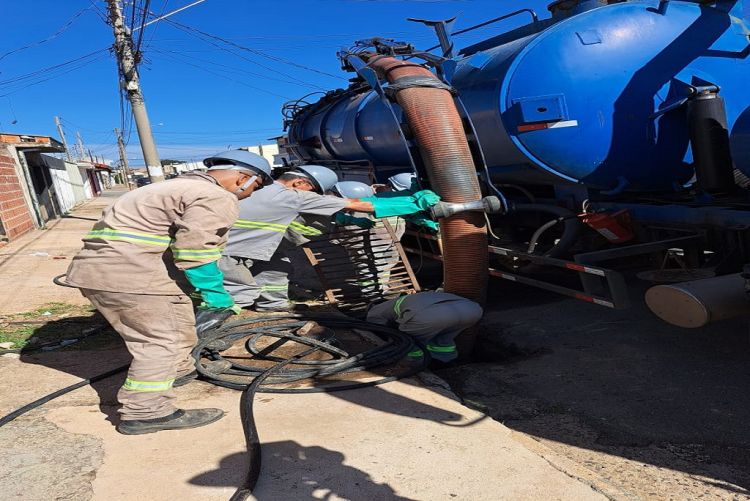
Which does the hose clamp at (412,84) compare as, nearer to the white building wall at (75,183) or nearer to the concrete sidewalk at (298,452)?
the concrete sidewalk at (298,452)

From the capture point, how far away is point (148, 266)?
304 centimetres

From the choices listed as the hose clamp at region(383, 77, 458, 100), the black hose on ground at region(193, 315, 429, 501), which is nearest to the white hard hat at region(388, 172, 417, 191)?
the hose clamp at region(383, 77, 458, 100)

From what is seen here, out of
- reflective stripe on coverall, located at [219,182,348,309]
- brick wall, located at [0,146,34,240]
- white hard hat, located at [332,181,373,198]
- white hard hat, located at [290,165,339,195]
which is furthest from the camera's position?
brick wall, located at [0,146,34,240]

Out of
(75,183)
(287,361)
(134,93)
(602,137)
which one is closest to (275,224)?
(287,361)

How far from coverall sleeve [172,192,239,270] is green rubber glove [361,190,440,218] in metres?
1.53

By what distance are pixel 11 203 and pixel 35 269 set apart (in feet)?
19.3

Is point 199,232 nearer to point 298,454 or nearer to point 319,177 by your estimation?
point 298,454

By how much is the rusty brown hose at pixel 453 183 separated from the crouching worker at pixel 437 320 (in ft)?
0.70

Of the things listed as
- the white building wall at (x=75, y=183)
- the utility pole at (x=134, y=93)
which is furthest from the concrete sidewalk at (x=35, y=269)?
the white building wall at (x=75, y=183)

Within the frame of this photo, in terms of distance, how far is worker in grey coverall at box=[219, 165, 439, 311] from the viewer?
4.39 m

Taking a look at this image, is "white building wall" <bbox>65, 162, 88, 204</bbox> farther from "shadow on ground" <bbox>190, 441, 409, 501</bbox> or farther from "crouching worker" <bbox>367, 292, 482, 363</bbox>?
"shadow on ground" <bbox>190, 441, 409, 501</bbox>

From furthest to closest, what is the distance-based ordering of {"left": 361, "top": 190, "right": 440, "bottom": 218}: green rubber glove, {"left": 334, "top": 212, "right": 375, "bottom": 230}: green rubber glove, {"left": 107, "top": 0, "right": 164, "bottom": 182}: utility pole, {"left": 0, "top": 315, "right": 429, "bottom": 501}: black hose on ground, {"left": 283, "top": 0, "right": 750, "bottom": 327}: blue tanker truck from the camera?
{"left": 107, "top": 0, "right": 164, "bottom": 182}: utility pole < {"left": 334, "top": 212, "right": 375, "bottom": 230}: green rubber glove < {"left": 361, "top": 190, "right": 440, "bottom": 218}: green rubber glove < {"left": 283, "top": 0, "right": 750, "bottom": 327}: blue tanker truck < {"left": 0, "top": 315, "right": 429, "bottom": 501}: black hose on ground

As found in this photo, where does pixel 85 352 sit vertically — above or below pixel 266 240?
below

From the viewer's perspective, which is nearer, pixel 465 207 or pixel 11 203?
pixel 465 207
